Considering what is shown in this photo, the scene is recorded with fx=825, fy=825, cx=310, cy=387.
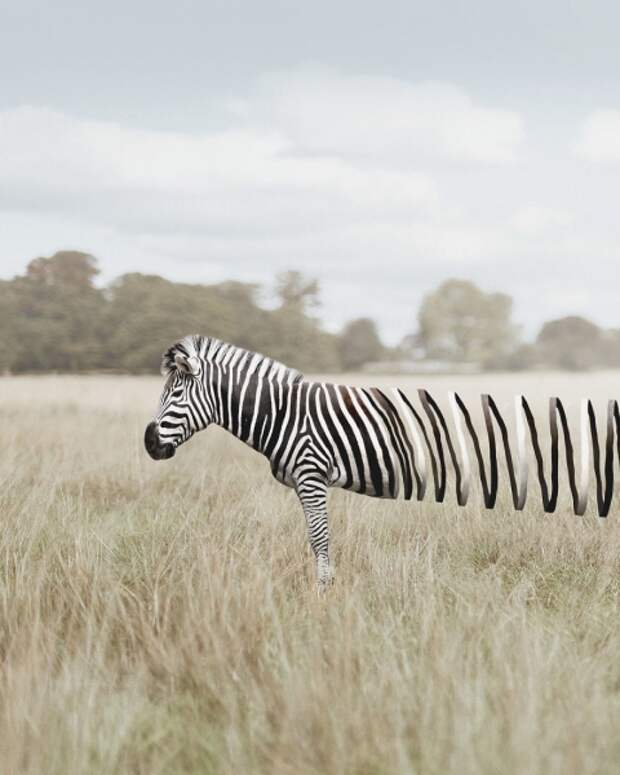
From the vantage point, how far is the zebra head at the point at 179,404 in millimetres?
4500

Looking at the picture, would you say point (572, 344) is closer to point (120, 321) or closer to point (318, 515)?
point (120, 321)

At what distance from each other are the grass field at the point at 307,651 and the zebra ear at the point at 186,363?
101 centimetres

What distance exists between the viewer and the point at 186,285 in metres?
66.4

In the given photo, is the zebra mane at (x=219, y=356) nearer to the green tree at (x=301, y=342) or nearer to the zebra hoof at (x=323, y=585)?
the zebra hoof at (x=323, y=585)

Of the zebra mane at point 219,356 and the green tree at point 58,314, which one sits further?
the green tree at point 58,314

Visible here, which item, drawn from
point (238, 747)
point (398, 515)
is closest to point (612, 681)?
point (238, 747)

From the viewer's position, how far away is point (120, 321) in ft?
194

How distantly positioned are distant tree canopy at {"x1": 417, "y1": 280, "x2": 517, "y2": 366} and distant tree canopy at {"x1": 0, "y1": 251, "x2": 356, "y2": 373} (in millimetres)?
19158

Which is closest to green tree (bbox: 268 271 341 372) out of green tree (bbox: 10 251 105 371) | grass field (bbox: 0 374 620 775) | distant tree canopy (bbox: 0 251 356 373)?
distant tree canopy (bbox: 0 251 356 373)

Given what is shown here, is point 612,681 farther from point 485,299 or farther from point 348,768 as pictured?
point 485,299

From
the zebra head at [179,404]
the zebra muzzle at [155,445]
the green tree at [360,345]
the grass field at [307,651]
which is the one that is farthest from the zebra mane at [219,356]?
the green tree at [360,345]

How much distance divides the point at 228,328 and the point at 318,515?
57.9m

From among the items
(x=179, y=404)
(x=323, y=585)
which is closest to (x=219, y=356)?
(x=179, y=404)

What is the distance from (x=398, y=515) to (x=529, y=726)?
395cm
